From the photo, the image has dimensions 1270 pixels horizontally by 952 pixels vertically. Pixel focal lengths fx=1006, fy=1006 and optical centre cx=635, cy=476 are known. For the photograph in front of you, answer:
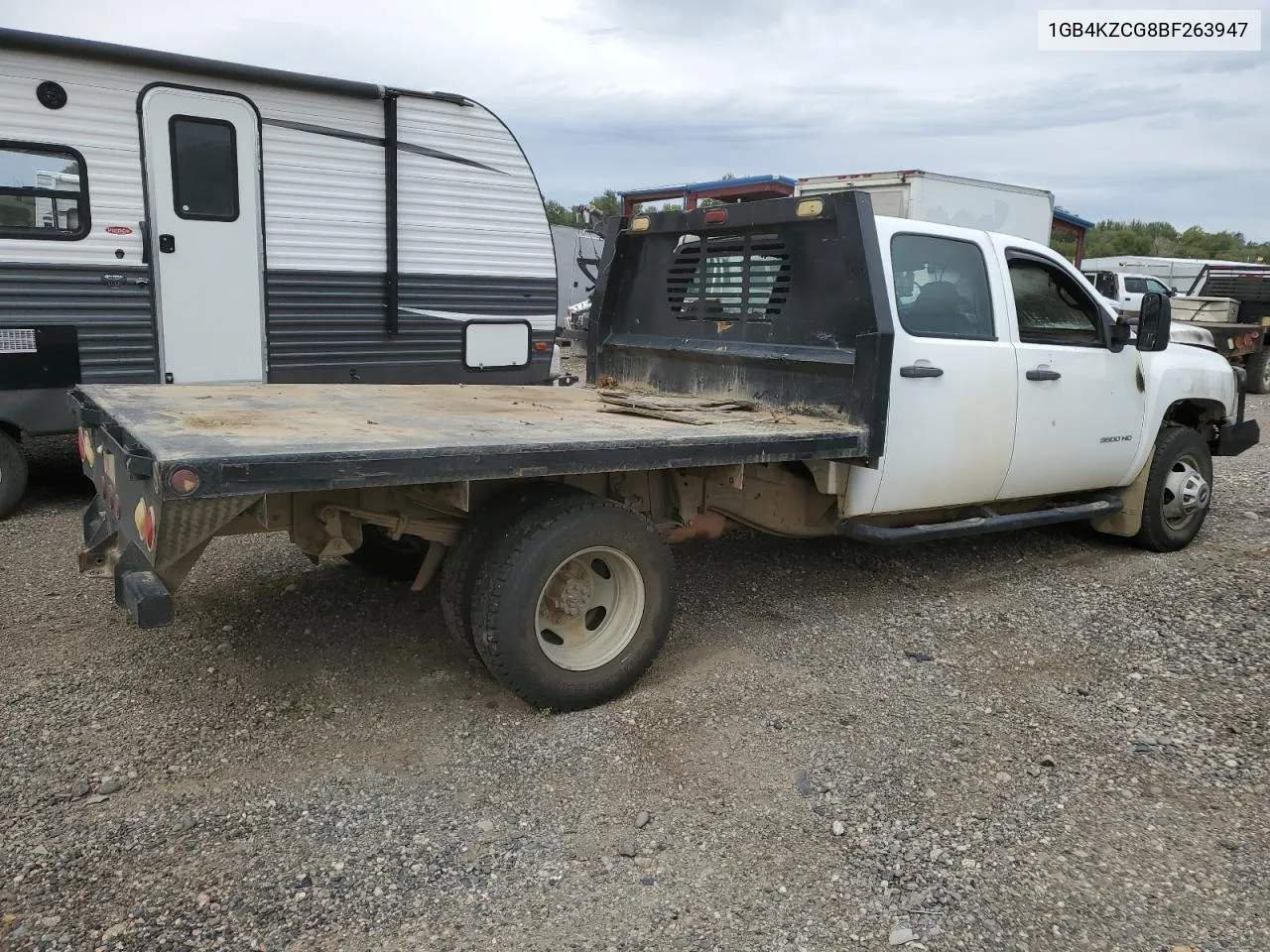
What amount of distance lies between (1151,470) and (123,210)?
661 centimetres

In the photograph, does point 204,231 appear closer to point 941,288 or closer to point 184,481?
point 184,481

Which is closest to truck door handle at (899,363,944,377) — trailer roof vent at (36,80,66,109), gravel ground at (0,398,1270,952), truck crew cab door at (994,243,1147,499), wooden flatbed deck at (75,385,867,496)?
wooden flatbed deck at (75,385,867,496)

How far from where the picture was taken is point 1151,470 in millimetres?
6008

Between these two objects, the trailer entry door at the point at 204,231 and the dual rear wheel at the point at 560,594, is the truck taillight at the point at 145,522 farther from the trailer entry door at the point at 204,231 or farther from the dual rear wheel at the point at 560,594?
the trailer entry door at the point at 204,231

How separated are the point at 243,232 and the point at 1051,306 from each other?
5.21 m

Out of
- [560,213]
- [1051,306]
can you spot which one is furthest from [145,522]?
[560,213]

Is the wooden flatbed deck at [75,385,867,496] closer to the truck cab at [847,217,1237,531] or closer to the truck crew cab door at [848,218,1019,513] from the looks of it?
the truck crew cab door at [848,218,1019,513]

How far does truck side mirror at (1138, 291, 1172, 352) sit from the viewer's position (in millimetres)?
5441

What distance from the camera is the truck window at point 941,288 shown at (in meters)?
4.73

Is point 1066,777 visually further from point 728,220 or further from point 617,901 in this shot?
point 728,220

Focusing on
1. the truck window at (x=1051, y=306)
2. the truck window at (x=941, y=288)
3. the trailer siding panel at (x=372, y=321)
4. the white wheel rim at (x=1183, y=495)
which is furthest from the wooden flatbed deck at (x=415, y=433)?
the white wheel rim at (x=1183, y=495)

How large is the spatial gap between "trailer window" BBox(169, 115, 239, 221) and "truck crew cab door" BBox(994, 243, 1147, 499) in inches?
195

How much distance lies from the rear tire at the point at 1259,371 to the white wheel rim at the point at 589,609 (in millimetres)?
15891

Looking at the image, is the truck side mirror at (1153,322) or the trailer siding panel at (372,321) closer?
the truck side mirror at (1153,322)
